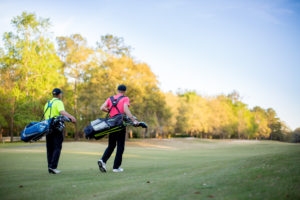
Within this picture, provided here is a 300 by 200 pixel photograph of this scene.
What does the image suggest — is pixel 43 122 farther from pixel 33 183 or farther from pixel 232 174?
pixel 232 174

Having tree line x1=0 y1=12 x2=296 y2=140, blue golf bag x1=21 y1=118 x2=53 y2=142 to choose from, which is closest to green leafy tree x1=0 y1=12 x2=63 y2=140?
tree line x1=0 y1=12 x2=296 y2=140

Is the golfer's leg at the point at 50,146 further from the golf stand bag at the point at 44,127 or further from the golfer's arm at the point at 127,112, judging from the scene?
the golfer's arm at the point at 127,112

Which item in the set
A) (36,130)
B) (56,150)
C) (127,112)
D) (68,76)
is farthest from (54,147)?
(68,76)

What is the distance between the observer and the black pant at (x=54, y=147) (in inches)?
304

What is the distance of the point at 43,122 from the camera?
7.51 m

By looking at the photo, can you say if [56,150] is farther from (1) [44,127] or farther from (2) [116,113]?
(2) [116,113]

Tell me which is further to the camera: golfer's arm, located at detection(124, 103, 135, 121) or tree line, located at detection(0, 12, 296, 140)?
tree line, located at detection(0, 12, 296, 140)

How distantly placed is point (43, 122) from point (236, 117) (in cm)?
9278

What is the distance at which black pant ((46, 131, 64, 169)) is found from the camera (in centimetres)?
772

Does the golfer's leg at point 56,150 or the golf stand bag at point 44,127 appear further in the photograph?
the golfer's leg at point 56,150

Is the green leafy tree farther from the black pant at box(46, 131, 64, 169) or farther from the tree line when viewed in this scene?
the black pant at box(46, 131, 64, 169)

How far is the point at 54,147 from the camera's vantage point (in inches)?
307

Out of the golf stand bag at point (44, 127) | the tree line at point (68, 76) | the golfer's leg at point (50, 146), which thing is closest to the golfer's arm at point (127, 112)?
the golf stand bag at point (44, 127)

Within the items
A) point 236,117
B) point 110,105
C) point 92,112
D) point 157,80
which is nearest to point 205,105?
point 236,117
